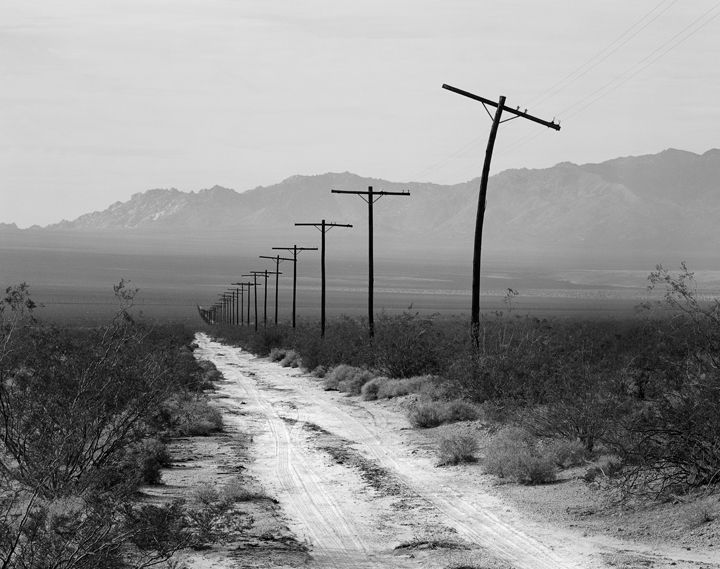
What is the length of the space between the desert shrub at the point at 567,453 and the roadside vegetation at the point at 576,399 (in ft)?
0.07

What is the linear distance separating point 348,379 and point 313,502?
68.7 feet

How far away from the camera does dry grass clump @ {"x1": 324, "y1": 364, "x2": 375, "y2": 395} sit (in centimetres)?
3384

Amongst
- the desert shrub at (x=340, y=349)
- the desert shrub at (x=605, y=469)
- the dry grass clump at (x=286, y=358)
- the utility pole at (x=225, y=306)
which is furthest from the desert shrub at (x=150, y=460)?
the utility pole at (x=225, y=306)

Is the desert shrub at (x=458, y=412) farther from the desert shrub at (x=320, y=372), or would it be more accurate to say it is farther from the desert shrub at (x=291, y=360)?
the desert shrub at (x=291, y=360)

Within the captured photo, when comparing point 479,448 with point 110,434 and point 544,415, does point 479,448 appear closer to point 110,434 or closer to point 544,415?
point 544,415

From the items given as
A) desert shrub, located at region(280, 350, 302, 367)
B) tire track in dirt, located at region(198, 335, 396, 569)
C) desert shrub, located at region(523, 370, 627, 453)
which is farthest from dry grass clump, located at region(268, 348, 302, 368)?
desert shrub, located at region(523, 370, 627, 453)

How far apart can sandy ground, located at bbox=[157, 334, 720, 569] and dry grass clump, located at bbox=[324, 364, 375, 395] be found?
367 inches

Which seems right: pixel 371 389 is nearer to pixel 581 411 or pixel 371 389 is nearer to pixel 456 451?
pixel 456 451

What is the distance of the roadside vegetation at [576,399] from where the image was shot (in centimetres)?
1340

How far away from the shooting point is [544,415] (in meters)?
18.1

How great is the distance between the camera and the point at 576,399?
17312 mm

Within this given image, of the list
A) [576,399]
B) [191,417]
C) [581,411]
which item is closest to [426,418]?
[191,417]

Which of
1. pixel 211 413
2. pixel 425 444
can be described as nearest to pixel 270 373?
pixel 211 413

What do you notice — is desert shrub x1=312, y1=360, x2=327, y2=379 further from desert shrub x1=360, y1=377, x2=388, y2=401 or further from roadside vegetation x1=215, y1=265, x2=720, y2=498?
desert shrub x1=360, y1=377, x2=388, y2=401
